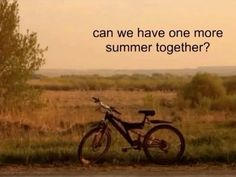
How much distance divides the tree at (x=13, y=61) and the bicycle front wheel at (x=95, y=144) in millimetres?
10542

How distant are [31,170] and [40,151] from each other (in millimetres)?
1281

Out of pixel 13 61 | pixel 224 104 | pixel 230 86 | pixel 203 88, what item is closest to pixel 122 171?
pixel 13 61

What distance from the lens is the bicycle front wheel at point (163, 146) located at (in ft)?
36.2

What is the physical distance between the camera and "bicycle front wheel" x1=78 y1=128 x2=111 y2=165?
1105cm

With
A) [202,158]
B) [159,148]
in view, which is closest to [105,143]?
[159,148]

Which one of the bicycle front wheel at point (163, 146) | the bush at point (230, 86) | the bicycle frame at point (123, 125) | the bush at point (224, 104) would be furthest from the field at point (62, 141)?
the bush at point (230, 86)

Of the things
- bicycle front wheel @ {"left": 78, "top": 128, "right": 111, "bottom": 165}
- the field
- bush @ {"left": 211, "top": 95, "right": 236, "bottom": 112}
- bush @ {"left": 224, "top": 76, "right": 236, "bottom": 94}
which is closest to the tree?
the field

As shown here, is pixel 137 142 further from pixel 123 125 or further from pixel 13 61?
pixel 13 61

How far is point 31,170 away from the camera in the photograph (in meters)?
10.4

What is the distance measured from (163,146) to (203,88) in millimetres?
28637

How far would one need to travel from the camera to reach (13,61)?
21.2 metres

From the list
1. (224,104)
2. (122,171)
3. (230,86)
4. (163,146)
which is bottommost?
(122,171)

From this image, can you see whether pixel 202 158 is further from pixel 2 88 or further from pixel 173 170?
pixel 2 88

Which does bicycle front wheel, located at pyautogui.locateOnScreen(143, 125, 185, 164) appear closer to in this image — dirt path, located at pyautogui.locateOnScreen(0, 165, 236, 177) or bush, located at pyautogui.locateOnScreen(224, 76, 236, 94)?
dirt path, located at pyautogui.locateOnScreen(0, 165, 236, 177)
